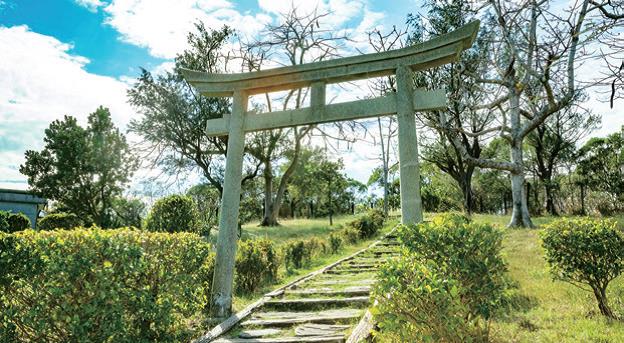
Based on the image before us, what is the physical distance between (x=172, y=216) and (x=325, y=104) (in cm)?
740

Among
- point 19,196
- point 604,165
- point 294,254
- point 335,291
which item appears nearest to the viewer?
point 335,291

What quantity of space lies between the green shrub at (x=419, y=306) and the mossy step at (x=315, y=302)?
2.98 metres

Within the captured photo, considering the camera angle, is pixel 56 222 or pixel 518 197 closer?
pixel 518 197

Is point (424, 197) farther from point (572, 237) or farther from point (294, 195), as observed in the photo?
point (572, 237)

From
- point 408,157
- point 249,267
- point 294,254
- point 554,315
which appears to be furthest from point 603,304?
point 294,254

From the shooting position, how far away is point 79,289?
13.4 feet

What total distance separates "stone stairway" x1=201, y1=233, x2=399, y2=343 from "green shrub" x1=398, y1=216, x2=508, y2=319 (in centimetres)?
52

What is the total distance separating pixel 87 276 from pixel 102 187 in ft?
94.8

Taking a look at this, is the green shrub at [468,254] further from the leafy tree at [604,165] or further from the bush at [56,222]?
the leafy tree at [604,165]

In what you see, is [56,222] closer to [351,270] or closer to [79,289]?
[351,270]

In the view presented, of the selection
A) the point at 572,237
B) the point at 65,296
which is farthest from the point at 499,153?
the point at 65,296

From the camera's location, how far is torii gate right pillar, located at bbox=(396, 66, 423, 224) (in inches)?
207

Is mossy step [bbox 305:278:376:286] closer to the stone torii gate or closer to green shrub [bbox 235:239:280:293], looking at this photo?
green shrub [bbox 235:239:280:293]

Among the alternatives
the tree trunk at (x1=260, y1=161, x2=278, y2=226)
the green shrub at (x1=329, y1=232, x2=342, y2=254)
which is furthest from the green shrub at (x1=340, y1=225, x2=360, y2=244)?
the tree trunk at (x1=260, y1=161, x2=278, y2=226)
